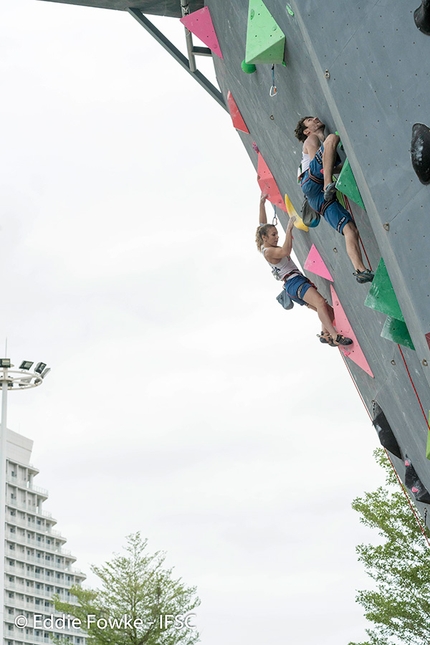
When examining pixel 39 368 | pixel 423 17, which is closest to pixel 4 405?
pixel 39 368

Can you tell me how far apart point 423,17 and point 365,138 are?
686mm

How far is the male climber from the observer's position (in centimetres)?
499

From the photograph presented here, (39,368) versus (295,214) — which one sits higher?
(39,368)

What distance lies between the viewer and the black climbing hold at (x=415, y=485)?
24.3 feet

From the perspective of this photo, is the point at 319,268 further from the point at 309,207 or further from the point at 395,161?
the point at 395,161

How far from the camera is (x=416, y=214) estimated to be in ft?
13.3

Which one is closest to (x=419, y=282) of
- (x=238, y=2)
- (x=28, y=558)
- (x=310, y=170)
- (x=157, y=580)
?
(x=310, y=170)

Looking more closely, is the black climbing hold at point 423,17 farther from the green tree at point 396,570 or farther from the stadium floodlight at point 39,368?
the stadium floodlight at point 39,368

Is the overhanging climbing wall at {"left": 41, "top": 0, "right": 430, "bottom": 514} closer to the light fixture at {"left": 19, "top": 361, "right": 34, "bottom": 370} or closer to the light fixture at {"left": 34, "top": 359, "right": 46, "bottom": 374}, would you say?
the light fixture at {"left": 34, "top": 359, "right": 46, "bottom": 374}

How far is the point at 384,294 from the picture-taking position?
15.6ft

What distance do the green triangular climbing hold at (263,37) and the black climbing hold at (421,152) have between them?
1666mm

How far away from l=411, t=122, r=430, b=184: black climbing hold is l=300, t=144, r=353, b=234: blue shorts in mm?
1198

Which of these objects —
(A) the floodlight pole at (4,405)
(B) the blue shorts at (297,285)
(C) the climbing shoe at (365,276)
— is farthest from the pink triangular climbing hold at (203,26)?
(A) the floodlight pole at (4,405)

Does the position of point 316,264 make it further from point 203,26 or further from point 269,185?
point 203,26
